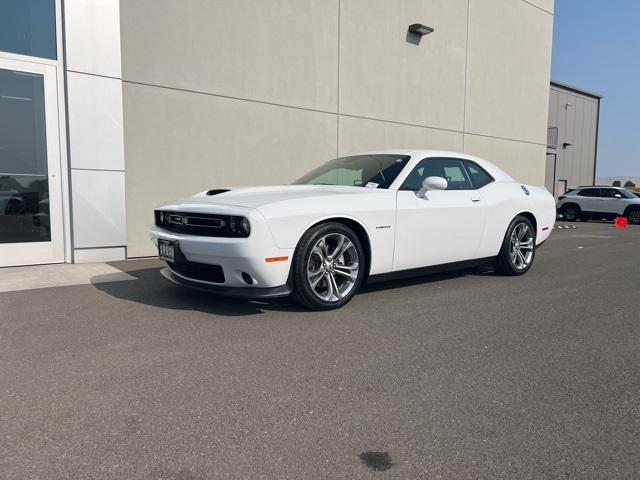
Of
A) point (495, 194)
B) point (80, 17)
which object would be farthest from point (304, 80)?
point (495, 194)

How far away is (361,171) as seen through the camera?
211 inches

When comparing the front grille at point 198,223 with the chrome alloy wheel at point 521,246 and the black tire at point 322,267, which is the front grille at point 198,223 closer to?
the black tire at point 322,267

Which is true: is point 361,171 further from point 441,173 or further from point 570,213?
point 570,213

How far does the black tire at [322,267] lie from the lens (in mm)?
4207

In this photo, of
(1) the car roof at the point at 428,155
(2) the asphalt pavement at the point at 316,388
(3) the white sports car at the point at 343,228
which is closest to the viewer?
(2) the asphalt pavement at the point at 316,388

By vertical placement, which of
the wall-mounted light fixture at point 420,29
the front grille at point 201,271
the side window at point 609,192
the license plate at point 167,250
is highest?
the wall-mounted light fixture at point 420,29

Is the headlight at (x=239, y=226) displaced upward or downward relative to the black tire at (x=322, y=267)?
upward

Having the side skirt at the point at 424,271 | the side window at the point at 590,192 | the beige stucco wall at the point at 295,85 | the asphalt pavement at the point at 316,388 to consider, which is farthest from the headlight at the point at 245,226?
the side window at the point at 590,192

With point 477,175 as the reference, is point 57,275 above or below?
below

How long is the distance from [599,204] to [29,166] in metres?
19.4

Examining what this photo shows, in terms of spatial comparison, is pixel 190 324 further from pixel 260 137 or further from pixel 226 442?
pixel 260 137

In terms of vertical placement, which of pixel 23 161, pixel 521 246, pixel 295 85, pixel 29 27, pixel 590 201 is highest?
pixel 29 27

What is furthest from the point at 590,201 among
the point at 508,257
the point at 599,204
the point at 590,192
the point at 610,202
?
the point at 508,257

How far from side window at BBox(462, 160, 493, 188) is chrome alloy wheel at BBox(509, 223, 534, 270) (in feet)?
2.39
